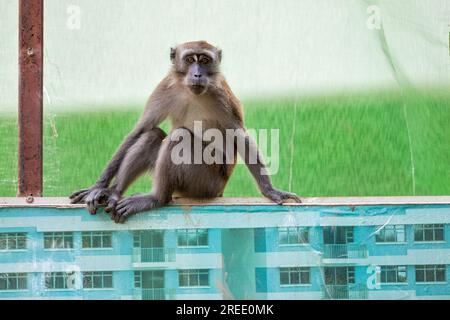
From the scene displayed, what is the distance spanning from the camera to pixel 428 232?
20.6 feet

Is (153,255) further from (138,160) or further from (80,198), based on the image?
(138,160)

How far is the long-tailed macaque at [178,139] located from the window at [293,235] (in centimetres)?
35

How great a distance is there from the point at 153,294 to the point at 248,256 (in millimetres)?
772

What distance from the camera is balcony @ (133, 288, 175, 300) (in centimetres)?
626

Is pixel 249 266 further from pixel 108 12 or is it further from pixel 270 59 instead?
pixel 108 12

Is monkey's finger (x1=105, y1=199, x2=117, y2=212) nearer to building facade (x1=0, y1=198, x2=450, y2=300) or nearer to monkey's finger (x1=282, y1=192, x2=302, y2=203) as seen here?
building facade (x1=0, y1=198, x2=450, y2=300)

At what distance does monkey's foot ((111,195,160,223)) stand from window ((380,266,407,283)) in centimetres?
184

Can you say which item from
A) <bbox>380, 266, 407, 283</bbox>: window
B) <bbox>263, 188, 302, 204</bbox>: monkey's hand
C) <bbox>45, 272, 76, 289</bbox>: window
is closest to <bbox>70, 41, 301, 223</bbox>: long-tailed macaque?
<bbox>263, 188, 302, 204</bbox>: monkey's hand

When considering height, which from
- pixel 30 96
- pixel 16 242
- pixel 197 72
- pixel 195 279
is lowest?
pixel 195 279

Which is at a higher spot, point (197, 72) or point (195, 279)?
point (197, 72)

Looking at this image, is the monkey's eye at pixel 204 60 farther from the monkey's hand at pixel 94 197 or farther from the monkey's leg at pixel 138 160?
the monkey's hand at pixel 94 197

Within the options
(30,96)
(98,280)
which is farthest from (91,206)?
(30,96)

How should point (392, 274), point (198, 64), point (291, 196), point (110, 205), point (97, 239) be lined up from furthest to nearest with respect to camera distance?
point (198, 64)
point (291, 196)
point (110, 205)
point (97, 239)
point (392, 274)

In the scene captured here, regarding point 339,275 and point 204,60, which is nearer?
point 339,275
